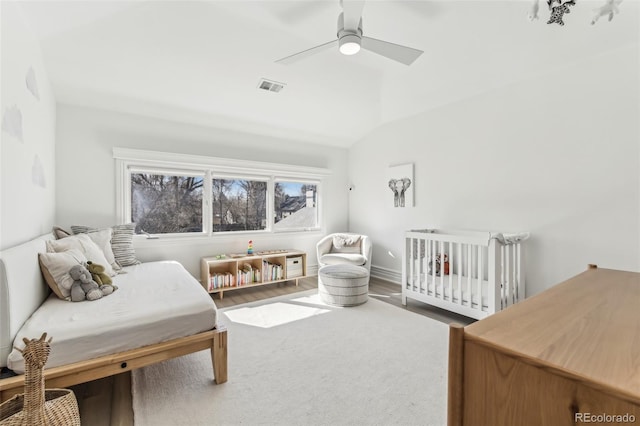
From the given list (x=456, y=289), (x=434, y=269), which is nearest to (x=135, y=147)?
(x=434, y=269)

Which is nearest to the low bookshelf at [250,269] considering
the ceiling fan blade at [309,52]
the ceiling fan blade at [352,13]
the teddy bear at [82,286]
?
the teddy bear at [82,286]

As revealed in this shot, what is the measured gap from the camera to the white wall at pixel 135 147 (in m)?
3.16

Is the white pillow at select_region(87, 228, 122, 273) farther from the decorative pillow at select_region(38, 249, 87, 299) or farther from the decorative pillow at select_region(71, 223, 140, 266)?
the decorative pillow at select_region(38, 249, 87, 299)

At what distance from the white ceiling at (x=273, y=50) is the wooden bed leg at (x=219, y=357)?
8.77ft

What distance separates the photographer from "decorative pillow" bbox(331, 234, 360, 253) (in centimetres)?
461

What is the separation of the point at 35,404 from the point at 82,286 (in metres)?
1.01

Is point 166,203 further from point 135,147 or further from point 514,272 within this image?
point 514,272

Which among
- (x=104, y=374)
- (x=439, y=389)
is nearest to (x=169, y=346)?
(x=104, y=374)

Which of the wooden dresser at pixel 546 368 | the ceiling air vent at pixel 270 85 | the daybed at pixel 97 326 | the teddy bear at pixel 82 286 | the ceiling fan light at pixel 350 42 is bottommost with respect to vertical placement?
the daybed at pixel 97 326

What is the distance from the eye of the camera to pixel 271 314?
3111 millimetres

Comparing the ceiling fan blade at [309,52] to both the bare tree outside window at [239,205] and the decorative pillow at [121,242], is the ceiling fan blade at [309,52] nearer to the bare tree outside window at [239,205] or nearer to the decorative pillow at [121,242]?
the bare tree outside window at [239,205]

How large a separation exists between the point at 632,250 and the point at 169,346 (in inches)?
146

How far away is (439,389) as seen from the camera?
1849 millimetres

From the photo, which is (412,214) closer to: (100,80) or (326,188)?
(326,188)
